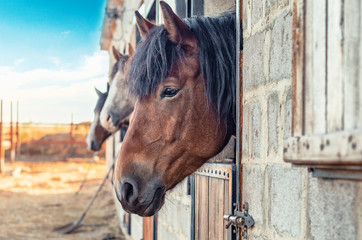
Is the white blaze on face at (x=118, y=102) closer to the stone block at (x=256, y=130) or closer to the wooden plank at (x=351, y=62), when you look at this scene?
the stone block at (x=256, y=130)

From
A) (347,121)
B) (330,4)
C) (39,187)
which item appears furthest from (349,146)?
(39,187)

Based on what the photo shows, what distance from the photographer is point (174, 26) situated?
63.3 inches

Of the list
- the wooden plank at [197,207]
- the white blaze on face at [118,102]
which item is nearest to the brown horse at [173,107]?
the wooden plank at [197,207]

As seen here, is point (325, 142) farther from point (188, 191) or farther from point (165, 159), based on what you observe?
point (188, 191)

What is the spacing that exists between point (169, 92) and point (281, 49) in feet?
1.79

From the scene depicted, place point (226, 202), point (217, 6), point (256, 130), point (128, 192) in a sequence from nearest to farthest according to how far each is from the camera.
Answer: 1. point (256, 130)
2. point (128, 192)
3. point (226, 202)
4. point (217, 6)

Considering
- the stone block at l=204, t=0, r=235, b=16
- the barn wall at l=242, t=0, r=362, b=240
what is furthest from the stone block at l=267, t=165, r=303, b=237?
the stone block at l=204, t=0, r=235, b=16

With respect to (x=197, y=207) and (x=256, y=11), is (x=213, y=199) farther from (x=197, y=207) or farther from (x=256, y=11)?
(x=256, y=11)

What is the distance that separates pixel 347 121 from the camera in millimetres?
750

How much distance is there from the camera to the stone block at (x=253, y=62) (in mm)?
1399

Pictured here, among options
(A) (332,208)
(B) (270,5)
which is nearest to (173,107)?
(B) (270,5)

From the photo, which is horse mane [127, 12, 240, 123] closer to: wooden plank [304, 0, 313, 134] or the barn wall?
the barn wall

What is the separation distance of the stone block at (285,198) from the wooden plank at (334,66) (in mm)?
346

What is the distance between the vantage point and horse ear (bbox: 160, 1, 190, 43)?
1581 millimetres
